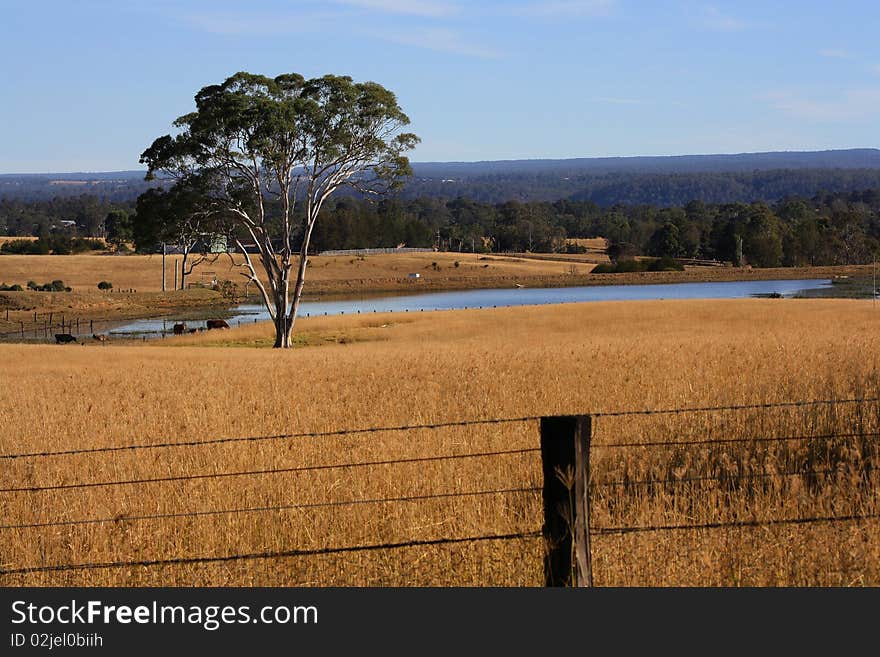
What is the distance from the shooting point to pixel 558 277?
445 ft

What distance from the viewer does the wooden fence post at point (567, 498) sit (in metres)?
7.43

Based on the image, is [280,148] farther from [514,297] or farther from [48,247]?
[48,247]

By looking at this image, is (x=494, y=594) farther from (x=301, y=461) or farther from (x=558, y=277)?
(x=558, y=277)

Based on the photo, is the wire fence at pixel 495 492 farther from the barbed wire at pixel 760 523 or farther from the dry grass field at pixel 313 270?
the dry grass field at pixel 313 270

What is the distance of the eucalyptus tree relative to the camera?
48438 millimetres

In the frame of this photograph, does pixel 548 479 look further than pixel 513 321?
No

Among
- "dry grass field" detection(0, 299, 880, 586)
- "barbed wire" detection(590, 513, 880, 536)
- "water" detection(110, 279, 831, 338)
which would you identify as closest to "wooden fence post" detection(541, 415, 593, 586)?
"dry grass field" detection(0, 299, 880, 586)

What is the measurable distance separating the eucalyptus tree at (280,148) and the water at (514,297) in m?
28.2

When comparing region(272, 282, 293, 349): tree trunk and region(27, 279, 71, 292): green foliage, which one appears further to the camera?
region(27, 279, 71, 292): green foliage

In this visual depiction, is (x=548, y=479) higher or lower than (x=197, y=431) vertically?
higher

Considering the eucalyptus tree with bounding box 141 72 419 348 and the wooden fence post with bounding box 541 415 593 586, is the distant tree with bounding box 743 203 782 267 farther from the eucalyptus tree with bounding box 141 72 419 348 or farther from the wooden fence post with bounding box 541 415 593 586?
the wooden fence post with bounding box 541 415 593 586

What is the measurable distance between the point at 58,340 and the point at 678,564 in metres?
58.1

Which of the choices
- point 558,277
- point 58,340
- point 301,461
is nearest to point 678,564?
point 301,461

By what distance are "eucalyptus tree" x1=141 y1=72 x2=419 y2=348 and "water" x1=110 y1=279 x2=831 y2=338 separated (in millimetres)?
28241
